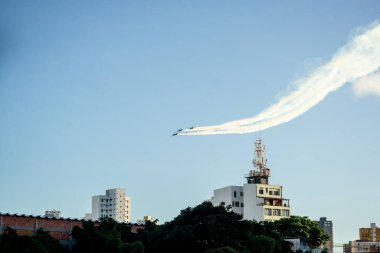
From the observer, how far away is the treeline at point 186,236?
54.1 m

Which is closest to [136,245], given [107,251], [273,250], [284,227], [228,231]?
[107,251]

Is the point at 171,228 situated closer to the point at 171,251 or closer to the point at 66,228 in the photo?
the point at 171,251

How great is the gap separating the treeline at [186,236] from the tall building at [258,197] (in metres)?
58.0

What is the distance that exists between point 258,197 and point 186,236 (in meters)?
69.0

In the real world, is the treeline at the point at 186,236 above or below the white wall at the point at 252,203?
below

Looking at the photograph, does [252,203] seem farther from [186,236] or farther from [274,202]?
[186,236]

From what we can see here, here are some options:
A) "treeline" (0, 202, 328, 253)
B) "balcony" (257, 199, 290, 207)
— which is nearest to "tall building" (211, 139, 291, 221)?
"balcony" (257, 199, 290, 207)

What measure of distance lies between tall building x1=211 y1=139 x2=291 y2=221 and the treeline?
5801 cm

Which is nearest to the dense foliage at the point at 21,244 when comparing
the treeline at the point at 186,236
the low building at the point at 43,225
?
the low building at the point at 43,225

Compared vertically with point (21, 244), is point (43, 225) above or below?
above

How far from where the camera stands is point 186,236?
58.0 metres

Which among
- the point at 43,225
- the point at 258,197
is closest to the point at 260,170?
the point at 258,197

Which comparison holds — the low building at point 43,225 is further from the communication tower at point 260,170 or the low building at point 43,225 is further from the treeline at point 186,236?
the communication tower at point 260,170

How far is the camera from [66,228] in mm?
57219
